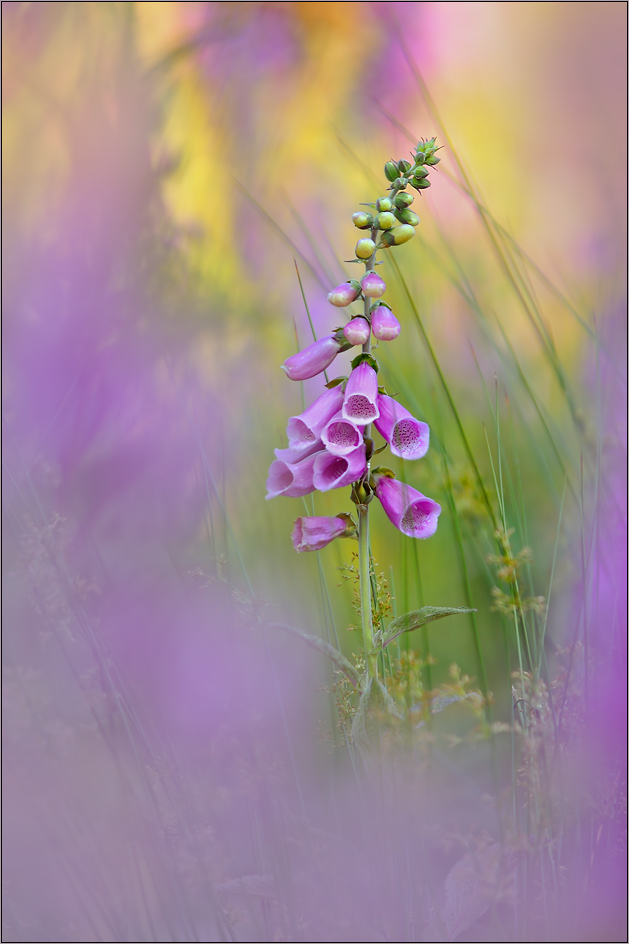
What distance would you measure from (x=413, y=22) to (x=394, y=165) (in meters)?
0.93

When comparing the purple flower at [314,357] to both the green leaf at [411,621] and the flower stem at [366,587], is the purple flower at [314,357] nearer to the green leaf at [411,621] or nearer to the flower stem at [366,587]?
the flower stem at [366,587]

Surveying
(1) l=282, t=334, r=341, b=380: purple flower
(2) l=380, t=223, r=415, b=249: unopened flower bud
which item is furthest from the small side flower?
(2) l=380, t=223, r=415, b=249: unopened flower bud

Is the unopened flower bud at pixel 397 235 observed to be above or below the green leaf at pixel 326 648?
above

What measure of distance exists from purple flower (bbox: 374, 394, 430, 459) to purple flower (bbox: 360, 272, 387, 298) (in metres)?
0.09

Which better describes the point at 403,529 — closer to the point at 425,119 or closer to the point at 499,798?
the point at 499,798

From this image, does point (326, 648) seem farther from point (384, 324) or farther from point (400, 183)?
point (400, 183)

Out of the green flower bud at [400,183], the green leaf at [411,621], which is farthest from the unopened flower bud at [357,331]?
the green leaf at [411,621]

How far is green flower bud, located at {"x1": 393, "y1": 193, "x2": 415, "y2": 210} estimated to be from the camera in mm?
578

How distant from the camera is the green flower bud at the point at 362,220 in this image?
0.57 meters

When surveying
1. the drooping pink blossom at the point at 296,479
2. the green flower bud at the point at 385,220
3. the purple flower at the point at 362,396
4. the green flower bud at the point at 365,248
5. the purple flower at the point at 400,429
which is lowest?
the drooping pink blossom at the point at 296,479

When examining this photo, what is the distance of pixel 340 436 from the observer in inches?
23.5

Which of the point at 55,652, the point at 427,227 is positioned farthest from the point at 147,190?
the point at 55,652

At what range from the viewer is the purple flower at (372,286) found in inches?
22.3

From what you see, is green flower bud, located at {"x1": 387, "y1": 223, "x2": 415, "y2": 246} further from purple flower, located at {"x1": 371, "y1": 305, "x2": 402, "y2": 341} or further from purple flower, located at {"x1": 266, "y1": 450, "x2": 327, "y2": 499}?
purple flower, located at {"x1": 266, "y1": 450, "x2": 327, "y2": 499}
